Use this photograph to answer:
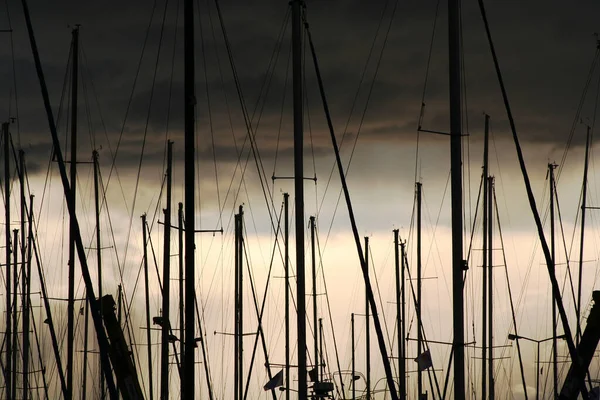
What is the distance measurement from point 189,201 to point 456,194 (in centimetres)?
624

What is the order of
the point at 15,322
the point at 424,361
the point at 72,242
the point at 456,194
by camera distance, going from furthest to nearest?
1. the point at 424,361
2. the point at 15,322
3. the point at 72,242
4. the point at 456,194

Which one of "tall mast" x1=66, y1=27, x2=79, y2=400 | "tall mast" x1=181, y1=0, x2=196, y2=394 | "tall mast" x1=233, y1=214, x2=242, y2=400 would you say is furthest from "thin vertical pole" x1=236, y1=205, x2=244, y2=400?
"tall mast" x1=181, y1=0, x2=196, y2=394

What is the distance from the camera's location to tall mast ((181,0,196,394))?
71.5 ft

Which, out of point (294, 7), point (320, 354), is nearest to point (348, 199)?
point (294, 7)

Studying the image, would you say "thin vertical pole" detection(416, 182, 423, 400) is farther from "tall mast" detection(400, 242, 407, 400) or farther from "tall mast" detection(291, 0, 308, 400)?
"tall mast" detection(291, 0, 308, 400)

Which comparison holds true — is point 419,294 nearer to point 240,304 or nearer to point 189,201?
point 240,304

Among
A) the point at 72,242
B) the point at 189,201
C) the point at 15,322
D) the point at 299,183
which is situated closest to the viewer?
the point at 189,201

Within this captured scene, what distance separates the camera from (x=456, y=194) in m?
25.4

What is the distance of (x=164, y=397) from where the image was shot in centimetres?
3728

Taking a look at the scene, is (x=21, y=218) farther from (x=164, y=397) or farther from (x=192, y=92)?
(x=192, y=92)

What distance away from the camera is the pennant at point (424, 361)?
46.0m

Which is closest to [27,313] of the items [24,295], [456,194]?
[24,295]

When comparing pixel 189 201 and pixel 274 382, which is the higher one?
pixel 189 201

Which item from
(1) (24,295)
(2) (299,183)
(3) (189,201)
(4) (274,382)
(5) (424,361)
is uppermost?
(2) (299,183)
